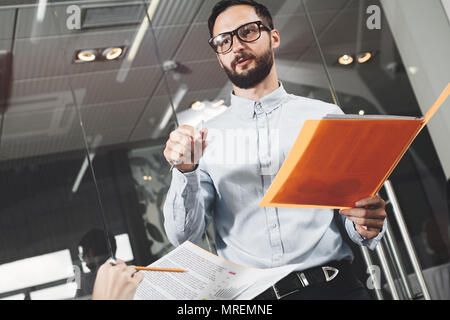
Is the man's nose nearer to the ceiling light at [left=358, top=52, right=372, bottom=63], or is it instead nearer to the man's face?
the man's face

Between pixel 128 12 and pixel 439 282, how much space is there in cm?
188

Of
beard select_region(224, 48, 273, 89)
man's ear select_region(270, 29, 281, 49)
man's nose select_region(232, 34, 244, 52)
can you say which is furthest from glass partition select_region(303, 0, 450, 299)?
man's nose select_region(232, 34, 244, 52)

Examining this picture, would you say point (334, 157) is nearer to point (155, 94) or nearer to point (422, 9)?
point (155, 94)

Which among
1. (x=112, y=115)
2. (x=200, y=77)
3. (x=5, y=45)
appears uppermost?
(x=5, y=45)

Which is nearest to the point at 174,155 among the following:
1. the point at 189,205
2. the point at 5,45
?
the point at 189,205

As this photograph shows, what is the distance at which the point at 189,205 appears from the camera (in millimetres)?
1384

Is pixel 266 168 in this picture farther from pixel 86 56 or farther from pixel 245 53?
pixel 86 56

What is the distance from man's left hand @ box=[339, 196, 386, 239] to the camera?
1.23 metres

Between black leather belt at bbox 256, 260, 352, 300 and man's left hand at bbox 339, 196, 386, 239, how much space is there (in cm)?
18

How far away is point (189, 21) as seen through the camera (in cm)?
213

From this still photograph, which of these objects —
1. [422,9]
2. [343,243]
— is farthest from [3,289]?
[422,9]

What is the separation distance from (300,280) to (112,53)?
126cm

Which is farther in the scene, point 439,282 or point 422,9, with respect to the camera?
point 422,9
